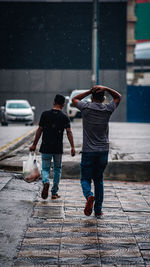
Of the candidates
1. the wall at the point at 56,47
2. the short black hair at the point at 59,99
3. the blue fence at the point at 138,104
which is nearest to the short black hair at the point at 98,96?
the short black hair at the point at 59,99

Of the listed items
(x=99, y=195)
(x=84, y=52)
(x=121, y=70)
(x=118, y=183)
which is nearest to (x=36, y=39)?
(x=84, y=52)

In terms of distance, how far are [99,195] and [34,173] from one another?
49.0 inches

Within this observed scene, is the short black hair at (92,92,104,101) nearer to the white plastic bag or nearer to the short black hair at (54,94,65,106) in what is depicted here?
the short black hair at (54,94,65,106)

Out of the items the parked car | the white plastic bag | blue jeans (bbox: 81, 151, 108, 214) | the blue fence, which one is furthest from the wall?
blue jeans (bbox: 81, 151, 108, 214)

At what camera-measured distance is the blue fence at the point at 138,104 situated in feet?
117

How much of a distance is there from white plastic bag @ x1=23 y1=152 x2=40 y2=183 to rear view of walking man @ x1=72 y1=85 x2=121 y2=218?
112 centimetres

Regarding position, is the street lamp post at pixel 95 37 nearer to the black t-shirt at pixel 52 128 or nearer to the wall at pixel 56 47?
the wall at pixel 56 47

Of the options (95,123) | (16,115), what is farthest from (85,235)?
(16,115)

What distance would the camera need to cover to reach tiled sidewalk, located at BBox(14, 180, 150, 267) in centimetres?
416

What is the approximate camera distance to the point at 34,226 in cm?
523

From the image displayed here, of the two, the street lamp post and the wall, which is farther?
the wall

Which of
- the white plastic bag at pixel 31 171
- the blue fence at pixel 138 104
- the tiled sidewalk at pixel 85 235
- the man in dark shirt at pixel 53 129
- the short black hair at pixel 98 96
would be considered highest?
the short black hair at pixel 98 96

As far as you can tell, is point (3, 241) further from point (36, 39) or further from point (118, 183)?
point (36, 39)

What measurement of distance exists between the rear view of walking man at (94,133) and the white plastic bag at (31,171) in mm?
1116
